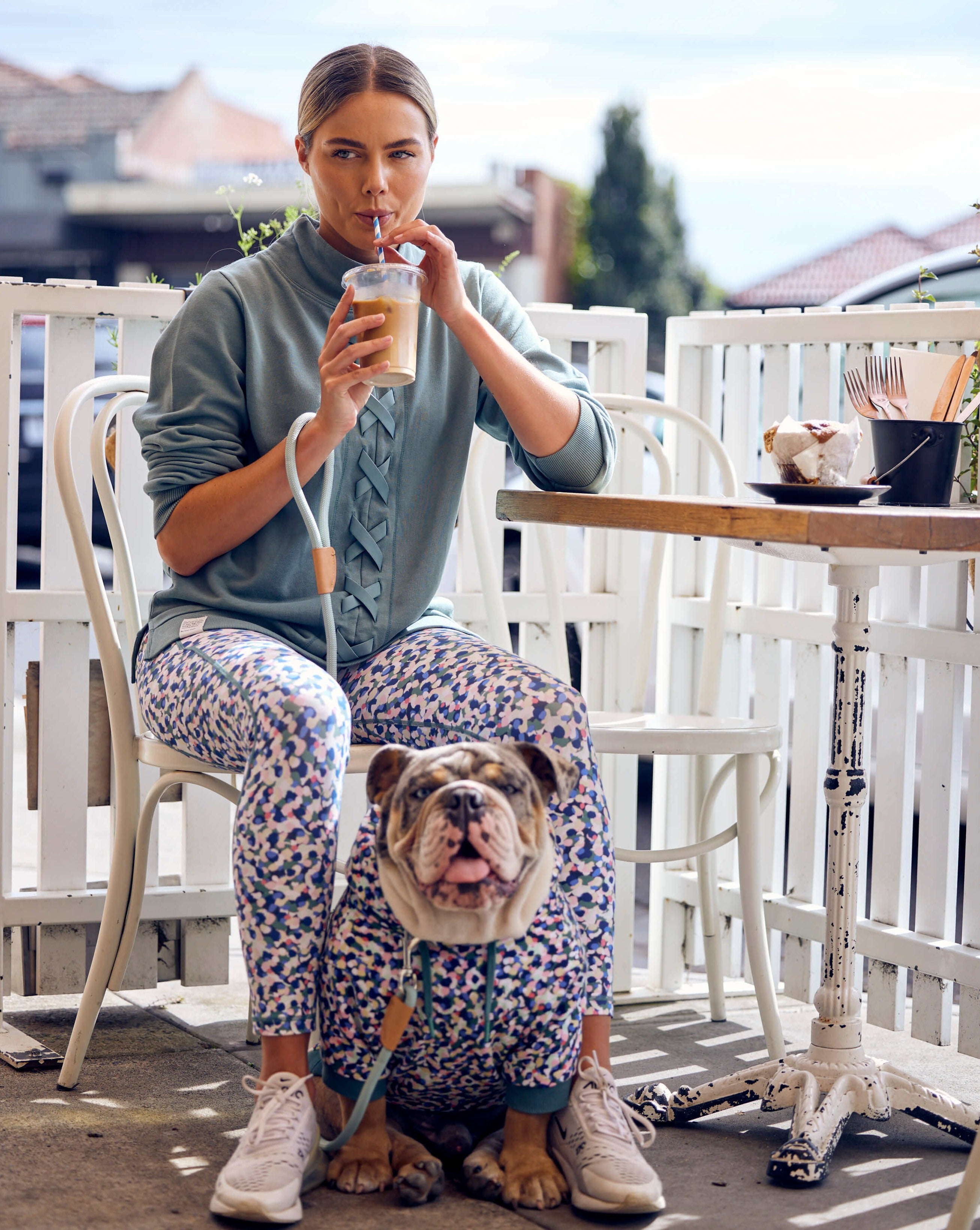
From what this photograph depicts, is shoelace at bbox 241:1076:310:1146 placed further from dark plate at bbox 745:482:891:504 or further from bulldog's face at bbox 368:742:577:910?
dark plate at bbox 745:482:891:504

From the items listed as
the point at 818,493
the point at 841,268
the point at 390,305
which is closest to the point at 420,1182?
the point at 818,493

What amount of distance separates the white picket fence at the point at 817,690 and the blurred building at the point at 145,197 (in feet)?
51.1

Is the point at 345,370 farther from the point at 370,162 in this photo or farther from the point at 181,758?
the point at 181,758

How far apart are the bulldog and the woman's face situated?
0.84 meters

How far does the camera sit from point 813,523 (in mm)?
1486

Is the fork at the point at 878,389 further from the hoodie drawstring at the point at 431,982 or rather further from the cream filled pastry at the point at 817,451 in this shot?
the hoodie drawstring at the point at 431,982

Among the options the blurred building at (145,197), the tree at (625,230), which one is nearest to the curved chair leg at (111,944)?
the blurred building at (145,197)

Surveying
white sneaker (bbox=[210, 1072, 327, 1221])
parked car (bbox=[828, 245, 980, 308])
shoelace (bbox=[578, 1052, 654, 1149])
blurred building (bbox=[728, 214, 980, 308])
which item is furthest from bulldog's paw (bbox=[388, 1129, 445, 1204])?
blurred building (bbox=[728, 214, 980, 308])

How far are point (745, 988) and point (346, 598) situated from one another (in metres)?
1.29

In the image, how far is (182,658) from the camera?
1875 mm

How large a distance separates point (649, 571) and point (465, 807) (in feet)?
3.84

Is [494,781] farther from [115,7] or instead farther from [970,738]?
[115,7]

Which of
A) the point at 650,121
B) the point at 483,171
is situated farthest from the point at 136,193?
the point at 650,121

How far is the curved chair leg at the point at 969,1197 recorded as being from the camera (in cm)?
147
